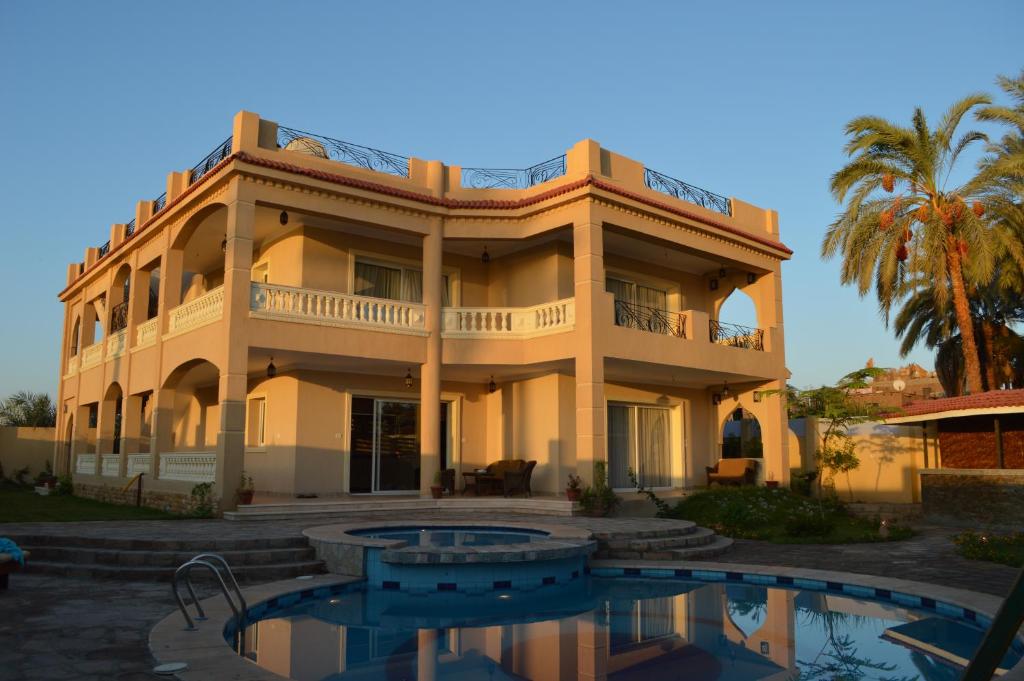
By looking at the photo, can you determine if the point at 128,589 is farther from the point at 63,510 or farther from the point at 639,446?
the point at 639,446

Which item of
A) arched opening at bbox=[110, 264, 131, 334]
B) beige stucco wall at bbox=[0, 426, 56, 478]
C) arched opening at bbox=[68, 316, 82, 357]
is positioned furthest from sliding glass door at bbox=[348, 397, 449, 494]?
beige stucco wall at bbox=[0, 426, 56, 478]

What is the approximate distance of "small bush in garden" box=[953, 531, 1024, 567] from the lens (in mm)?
11625

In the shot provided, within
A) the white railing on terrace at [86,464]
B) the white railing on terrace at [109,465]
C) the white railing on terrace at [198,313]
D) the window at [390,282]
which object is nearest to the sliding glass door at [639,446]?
the window at [390,282]

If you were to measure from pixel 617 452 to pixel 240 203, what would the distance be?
10857 mm

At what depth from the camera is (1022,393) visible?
16.3 meters

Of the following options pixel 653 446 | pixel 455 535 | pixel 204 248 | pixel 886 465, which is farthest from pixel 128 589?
pixel 886 465

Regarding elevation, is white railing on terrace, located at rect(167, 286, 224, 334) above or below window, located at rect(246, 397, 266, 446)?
above

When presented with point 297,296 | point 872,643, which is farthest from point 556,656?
point 297,296

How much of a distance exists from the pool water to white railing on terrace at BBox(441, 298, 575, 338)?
5.48 meters

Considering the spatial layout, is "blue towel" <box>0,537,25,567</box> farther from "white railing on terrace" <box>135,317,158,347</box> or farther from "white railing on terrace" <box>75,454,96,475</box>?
"white railing on terrace" <box>75,454,96,475</box>

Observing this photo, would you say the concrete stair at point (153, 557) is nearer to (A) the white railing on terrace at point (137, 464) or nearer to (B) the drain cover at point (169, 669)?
(B) the drain cover at point (169, 669)

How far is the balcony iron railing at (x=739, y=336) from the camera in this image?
21438 millimetres

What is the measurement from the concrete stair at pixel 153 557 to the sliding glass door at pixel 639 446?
10277 millimetres

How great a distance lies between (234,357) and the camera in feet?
49.8
